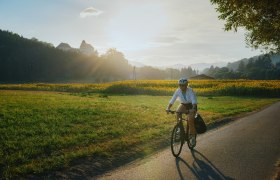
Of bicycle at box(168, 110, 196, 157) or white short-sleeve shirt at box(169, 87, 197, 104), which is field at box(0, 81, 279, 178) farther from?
white short-sleeve shirt at box(169, 87, 197, 104)

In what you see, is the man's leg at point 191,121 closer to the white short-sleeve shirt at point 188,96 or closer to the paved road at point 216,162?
the white short-sleeve shirt at point 188,96

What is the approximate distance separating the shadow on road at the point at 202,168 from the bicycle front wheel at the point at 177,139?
308 mm

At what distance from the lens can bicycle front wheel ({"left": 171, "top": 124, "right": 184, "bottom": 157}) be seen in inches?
411

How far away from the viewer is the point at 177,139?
34.9ft

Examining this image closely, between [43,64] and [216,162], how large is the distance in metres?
145

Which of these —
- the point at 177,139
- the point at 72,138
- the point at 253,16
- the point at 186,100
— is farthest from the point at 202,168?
the point at 253,16

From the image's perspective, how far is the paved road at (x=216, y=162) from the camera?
27.5ft

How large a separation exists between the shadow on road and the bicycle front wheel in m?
0.31

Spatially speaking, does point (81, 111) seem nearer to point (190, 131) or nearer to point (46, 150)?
point (46, 150)

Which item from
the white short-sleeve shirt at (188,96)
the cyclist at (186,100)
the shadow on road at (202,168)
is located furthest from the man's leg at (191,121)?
the shadow on road at (202,168)

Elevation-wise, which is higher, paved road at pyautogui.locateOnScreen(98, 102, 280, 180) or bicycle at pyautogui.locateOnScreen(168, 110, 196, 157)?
bicycle at pyautogui.locateOnScreen(168, 110, 196, 157)

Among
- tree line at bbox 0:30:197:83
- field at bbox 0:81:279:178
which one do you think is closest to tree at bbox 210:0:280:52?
field at bbox 0:81:279:178

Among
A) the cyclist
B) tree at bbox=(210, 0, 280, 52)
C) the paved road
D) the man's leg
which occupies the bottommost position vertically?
the paved road

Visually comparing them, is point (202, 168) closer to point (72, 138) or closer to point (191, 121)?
point (191, 121)
